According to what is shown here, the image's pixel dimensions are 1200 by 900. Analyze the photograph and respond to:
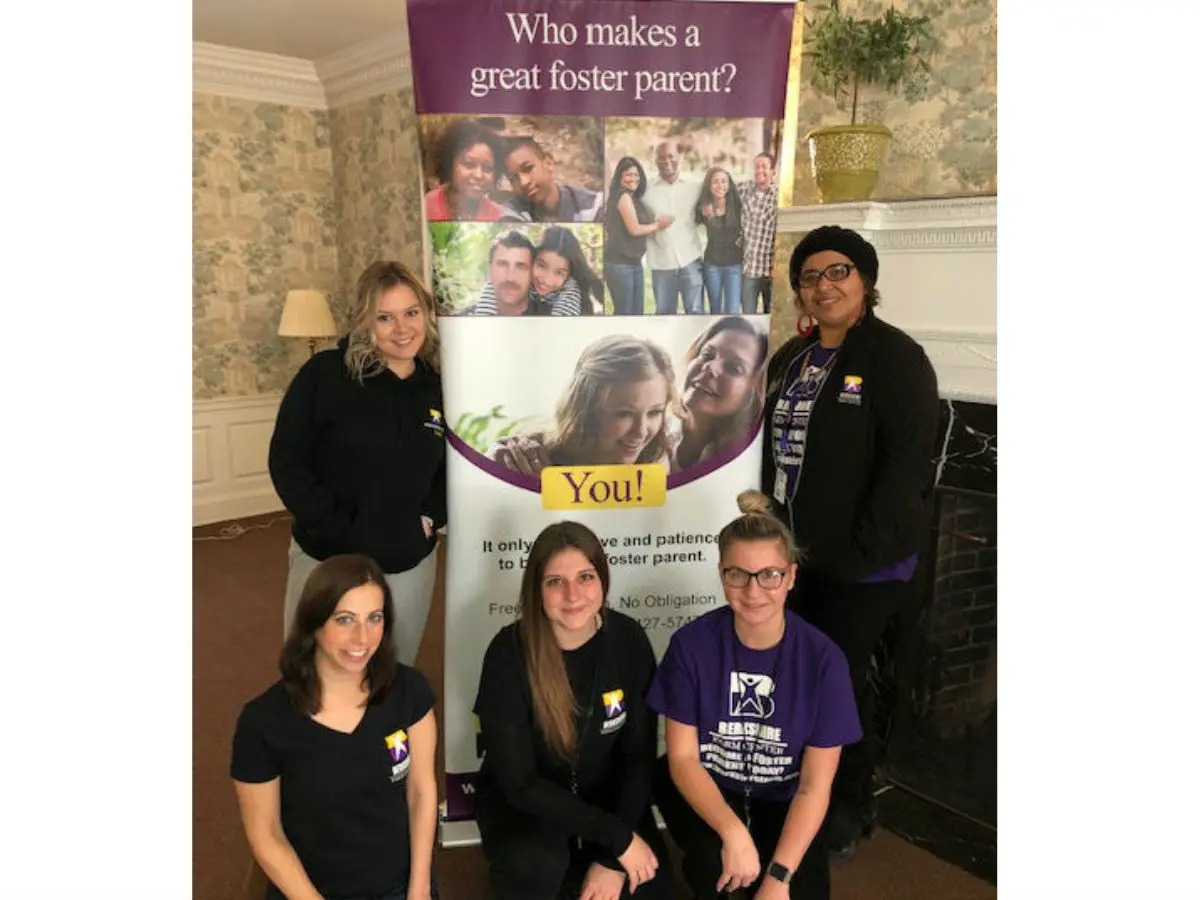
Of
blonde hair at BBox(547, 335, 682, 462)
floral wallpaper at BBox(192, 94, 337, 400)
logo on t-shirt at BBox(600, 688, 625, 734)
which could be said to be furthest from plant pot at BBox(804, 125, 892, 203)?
floral wallpaper at BBox(192, 94, 337, 400)

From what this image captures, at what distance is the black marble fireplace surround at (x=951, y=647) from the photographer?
8.21 feet

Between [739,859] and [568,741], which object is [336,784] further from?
[739,859]

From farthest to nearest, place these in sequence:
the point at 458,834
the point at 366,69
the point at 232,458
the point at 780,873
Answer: the point at 232,458, the point at 366,69, the point at 458,834, the point at 780,873

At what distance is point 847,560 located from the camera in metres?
1.92

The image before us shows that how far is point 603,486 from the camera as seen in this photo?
2021 mm

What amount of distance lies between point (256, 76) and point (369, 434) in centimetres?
398

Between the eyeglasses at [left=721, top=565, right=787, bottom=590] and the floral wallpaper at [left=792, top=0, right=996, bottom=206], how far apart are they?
1.36m

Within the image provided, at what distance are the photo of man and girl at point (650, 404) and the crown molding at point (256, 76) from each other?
12.6 feet

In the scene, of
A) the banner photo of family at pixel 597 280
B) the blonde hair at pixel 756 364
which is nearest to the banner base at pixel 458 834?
the banner photo of family at pixel 597 280

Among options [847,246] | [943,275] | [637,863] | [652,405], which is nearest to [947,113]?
[943,275]

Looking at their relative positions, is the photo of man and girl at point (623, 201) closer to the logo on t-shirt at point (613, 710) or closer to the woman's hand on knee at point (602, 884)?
the logo on t-shirt at point (613, 710)
